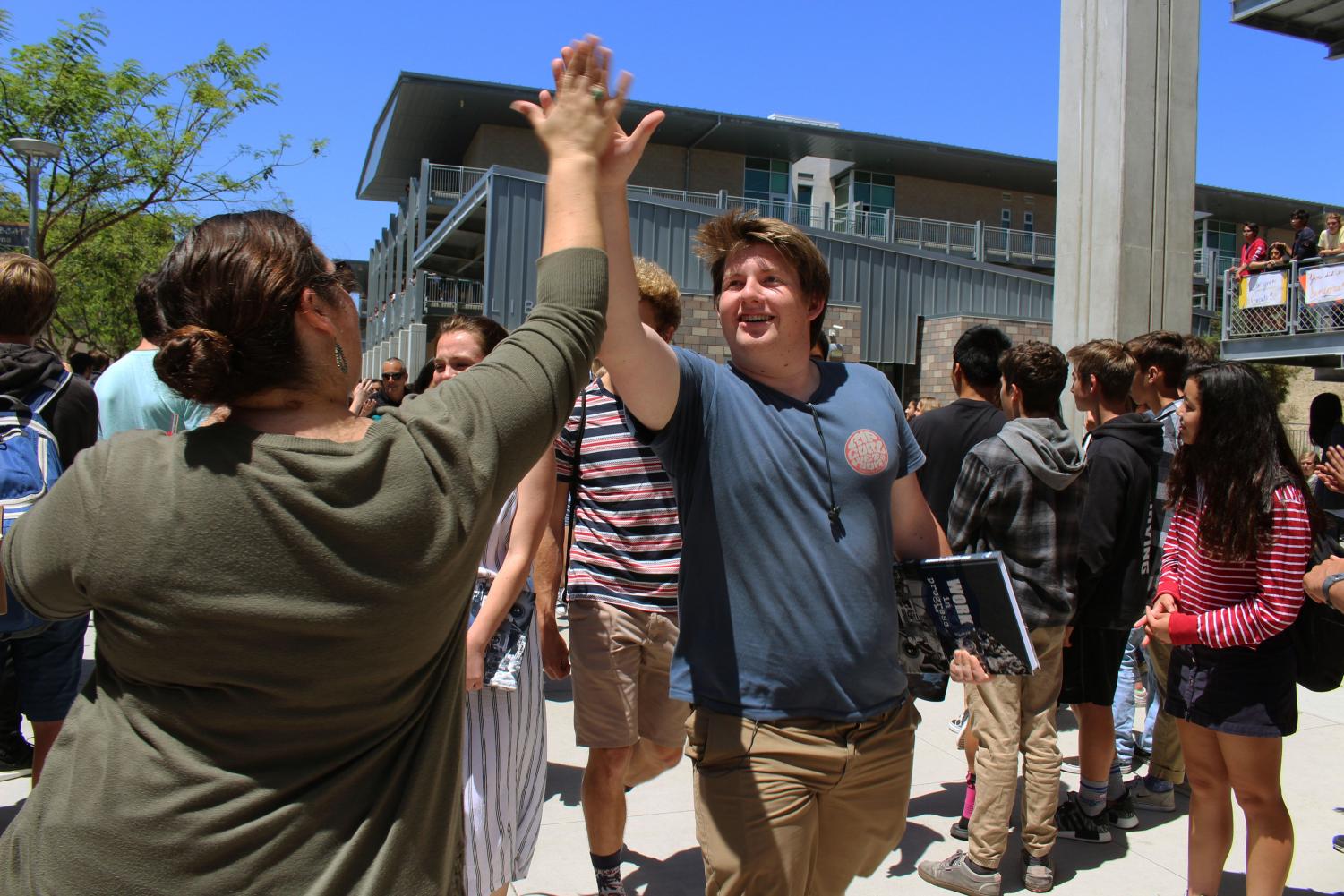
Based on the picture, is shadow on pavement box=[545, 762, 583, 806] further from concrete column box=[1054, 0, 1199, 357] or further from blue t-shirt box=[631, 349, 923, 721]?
concrete column box=[1054, 0, 1199, 357]

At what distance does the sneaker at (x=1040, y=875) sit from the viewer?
3.82 metres

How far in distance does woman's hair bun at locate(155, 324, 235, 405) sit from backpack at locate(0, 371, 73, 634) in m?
1.68

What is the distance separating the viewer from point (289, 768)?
53.1 inches

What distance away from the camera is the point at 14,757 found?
4695 mm

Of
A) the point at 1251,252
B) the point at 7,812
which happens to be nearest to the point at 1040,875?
the point at 7,812

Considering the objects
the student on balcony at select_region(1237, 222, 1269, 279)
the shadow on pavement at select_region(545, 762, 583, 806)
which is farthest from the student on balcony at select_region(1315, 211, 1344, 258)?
the shadow on pavement at select_region(545, 762, 583, 806)

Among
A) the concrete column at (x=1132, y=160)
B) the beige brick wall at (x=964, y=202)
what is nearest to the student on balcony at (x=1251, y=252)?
the concrete column at (x=1132, y=160)

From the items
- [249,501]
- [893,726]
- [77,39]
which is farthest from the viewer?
[77,39]

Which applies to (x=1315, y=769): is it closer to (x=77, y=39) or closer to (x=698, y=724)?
(x=698, y=724)

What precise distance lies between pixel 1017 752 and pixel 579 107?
3.25 m

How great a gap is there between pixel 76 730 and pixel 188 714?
0.66 ft

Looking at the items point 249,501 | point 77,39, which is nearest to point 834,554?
point 249,501

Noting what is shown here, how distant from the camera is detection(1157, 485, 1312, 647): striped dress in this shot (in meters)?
3.02

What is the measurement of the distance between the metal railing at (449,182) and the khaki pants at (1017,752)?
28181mm
